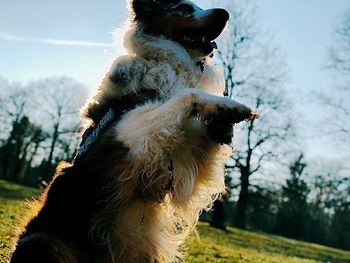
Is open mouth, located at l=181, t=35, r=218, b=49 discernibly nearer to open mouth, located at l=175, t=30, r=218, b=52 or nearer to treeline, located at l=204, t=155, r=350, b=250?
open mouth, located at l=175, t=30, r=218, b=52

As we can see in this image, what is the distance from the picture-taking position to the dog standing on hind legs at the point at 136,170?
3279 mm

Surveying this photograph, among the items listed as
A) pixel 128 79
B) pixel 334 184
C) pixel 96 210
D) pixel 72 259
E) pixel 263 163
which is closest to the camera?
pixel 72 259

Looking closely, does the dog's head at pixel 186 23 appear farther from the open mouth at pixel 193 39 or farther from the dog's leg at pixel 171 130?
the dog's leg at pixel 171 130

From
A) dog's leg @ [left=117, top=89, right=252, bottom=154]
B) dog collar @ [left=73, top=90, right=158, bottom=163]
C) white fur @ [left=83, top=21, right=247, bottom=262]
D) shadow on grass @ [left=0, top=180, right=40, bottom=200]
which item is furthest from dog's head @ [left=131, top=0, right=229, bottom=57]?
shadow on grass @ [left=0, top=180, right=40, bottom=200]

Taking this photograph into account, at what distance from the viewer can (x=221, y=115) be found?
126 inches

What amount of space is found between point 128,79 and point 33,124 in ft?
176

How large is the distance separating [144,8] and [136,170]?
5.90 ft

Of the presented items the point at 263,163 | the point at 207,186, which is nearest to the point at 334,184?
the point at 263,163

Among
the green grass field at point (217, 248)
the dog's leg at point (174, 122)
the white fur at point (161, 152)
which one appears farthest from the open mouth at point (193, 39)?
the green grass field at point (217, 248)

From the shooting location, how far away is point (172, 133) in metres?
3.35

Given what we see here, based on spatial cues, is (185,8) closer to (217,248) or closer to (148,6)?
(148,6)

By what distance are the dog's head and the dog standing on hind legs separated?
0.25 meters

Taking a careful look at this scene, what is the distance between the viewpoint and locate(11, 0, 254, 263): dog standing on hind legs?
10.8 ft

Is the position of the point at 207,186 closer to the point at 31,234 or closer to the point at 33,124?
the point at 31,234
